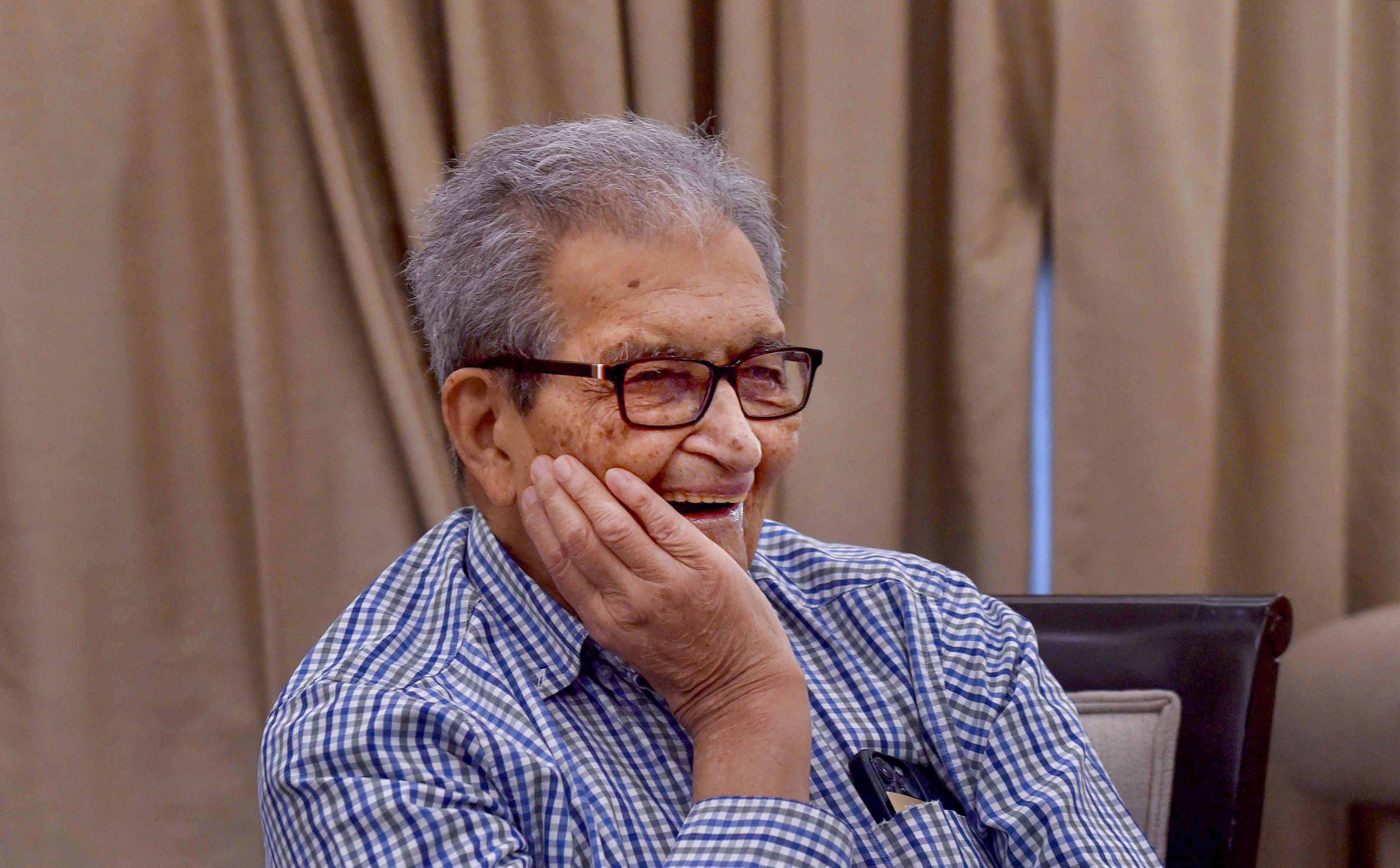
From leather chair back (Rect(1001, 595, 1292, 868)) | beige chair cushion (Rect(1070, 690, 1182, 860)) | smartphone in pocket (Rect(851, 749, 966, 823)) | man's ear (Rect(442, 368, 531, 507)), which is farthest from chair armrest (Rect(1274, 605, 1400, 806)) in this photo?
man's ear (Rect(442, 368, 531, 507))

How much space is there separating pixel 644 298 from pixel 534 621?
36cm

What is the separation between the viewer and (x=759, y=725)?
112 cm

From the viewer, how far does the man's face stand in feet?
3.92

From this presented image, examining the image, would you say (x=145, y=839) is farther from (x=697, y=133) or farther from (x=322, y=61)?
(x=697, y=133)

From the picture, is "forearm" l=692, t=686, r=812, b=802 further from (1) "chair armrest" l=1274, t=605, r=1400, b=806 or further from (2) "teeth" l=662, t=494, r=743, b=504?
(1) "chair armrest" l=1274, t=605, r=1400, b=806

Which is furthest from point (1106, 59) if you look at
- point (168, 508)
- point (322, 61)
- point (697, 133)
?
point (168, 508)

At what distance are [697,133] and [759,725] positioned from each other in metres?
1.16

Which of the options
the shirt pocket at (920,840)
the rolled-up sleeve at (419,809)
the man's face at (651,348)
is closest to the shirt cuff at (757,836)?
the rolled-up sleeve at (419,809)

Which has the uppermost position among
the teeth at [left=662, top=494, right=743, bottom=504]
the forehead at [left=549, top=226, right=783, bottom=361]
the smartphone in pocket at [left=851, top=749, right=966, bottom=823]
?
the forehead at [left=549, top=226, right=783, bottom=361]

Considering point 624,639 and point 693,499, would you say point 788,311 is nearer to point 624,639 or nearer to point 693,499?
point 693,499

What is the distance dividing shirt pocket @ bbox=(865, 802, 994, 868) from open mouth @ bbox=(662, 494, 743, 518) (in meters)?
0.37

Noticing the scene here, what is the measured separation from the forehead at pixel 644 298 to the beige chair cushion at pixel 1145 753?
Result: 0.77 m

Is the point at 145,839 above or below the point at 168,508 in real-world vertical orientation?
below

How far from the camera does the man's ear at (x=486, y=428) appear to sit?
1256 millimetres
